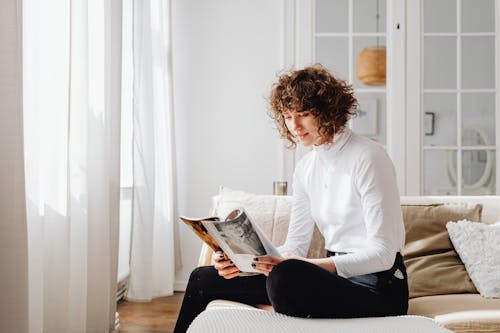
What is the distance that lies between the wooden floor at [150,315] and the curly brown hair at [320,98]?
5.28ft

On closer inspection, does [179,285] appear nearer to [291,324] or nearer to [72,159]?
[72,159]

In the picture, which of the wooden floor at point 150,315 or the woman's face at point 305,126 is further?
the wooden floor at point 150,315

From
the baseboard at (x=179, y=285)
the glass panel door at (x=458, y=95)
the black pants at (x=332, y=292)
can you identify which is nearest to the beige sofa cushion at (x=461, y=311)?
the black pants at (x=332, y=292)

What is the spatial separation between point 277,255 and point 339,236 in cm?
30

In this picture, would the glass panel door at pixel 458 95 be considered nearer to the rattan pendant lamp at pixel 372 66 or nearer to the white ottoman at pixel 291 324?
the rattan pendant lamp at pixel 372 66

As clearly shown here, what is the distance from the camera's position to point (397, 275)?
1.89m

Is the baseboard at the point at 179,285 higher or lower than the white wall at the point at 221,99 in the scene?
lower

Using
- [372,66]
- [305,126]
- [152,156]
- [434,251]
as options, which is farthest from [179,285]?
[305,126]

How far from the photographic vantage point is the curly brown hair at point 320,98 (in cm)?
200

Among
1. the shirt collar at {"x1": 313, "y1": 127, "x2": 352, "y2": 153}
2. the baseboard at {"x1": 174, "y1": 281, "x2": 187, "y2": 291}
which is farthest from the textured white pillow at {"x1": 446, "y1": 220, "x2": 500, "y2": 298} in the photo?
the baseboard at {"x1": 174, "y1": 281, "x2": 187, "y2": 291}

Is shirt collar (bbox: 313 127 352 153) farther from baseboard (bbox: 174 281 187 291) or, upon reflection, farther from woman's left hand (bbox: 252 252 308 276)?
baseboard (bbox: 174 281 187 291)

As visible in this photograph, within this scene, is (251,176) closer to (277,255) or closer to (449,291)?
(449,291)

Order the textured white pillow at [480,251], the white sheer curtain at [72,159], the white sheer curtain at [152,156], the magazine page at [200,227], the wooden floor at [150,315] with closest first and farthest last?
1. the magazine page at [200,227]
2. the white sheer curtain at [72,159]
3. the textured white pillow at [480,251]
4. the wooden floor at [150,315]
5. the white sheer curtain at [152,156]

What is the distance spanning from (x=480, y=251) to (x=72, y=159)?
1628 millimetres
